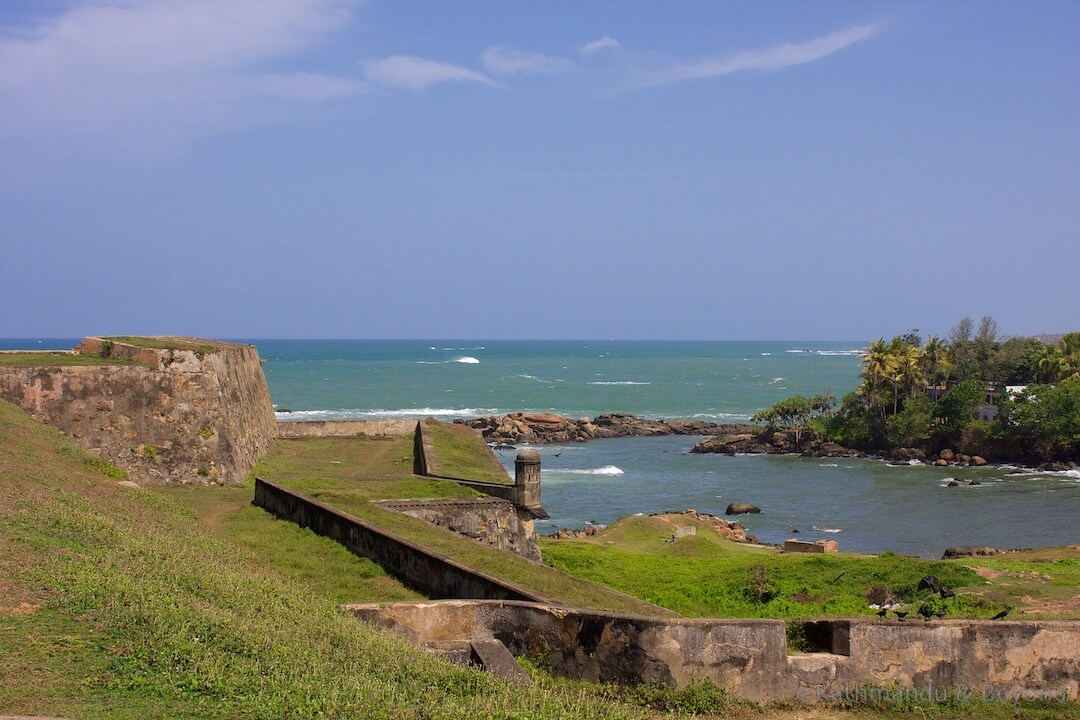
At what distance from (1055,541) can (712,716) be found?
3476 cm

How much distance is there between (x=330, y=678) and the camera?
7367 mm

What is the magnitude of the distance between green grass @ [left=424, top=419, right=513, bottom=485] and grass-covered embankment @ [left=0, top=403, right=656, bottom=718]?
526 inches

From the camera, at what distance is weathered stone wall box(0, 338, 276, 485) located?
73.9 feet

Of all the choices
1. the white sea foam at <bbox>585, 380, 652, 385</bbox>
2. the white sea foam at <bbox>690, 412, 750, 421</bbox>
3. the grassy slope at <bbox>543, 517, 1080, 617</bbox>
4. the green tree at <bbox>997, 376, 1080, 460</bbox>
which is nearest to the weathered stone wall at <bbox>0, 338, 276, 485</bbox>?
the grassy slope at <bbox>543, 517, 1080, 617</bbox>

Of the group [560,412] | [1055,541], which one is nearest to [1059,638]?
[1055,541]

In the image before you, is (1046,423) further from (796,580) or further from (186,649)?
(186,649)

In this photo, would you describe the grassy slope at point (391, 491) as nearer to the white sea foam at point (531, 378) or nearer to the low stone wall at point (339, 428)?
the low stone wall at point (339, 428)

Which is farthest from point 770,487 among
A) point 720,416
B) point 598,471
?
point 720,416

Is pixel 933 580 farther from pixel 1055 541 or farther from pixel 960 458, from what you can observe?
pixel 960 458

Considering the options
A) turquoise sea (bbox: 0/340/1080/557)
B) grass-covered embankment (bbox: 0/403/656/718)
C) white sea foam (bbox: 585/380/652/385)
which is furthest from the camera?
white sea foam (bbox: 585/380/652/385)

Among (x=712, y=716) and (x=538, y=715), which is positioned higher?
(x=538, y=715)

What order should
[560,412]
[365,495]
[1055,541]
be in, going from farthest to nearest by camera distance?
[560,412] → [1055,541] → [365,495]

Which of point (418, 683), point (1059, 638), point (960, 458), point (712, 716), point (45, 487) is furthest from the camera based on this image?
point (960, 458)

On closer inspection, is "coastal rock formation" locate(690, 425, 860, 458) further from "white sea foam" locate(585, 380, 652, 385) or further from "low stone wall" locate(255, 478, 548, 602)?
"white sea foam" locate(585, 380, 652, 385)
